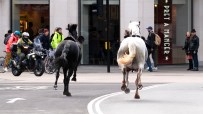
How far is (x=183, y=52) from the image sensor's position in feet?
106

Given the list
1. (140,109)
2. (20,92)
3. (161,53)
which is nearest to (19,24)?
(161,53)

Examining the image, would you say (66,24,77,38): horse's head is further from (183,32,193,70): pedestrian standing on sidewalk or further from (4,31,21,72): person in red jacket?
(183,32,193,70): pedestrian standing on sidewalk

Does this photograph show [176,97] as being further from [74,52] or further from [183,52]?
[183,52]

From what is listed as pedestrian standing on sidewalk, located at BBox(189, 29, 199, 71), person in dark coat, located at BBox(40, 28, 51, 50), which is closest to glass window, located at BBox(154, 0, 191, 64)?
pedestrian standing on sidewalk, located at BBox(189, 29, 199, 71)

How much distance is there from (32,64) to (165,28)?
29.7ft

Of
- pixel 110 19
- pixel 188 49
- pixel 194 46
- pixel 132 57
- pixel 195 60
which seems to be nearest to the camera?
pixel 132 57

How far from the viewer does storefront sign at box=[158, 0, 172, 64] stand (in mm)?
31531

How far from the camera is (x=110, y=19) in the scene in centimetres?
3108

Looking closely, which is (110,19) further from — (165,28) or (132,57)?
(132,57)

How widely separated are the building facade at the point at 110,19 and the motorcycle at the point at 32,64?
591 cm

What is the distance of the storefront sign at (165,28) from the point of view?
31531 millimetres

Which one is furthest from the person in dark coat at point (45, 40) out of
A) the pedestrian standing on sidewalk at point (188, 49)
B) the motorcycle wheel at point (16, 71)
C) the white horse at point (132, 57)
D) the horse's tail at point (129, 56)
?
the horse's tail at point (129, 56)

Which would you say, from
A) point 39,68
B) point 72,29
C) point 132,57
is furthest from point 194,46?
point 132,57

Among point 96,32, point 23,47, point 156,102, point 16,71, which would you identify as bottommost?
point 16,71
